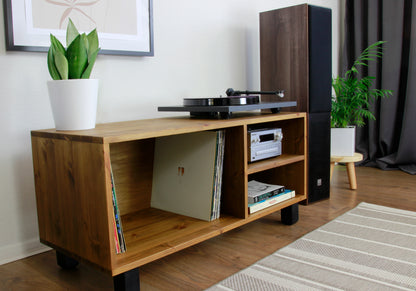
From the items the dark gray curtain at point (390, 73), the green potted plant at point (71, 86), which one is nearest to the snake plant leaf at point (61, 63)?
the green potted plant at point (71, 86)

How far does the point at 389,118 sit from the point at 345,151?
705 millimetres

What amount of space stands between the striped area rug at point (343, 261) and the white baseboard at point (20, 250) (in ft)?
2.23

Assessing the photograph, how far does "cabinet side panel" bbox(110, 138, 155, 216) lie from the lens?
4.99 feet

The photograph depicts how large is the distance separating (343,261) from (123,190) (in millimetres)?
802

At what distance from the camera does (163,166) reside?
5.07ft

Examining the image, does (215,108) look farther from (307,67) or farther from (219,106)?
(307,67)

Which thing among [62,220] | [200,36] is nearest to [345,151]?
[200,36]

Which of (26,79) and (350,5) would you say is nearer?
(26,79)

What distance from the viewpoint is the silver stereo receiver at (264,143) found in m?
1.53

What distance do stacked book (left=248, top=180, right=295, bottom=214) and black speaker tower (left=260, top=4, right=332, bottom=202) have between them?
344 mm

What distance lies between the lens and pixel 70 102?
3.91 feet

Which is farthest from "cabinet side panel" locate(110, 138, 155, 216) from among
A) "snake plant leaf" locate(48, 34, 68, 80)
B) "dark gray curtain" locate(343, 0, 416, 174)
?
"dark gray curtain" locate(343, 0, 416, 174)

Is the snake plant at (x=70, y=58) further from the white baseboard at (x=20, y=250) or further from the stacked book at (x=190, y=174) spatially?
the white baseboard at (x=20, y=250)

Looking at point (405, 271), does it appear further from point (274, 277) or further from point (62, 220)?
point (62, 220)
